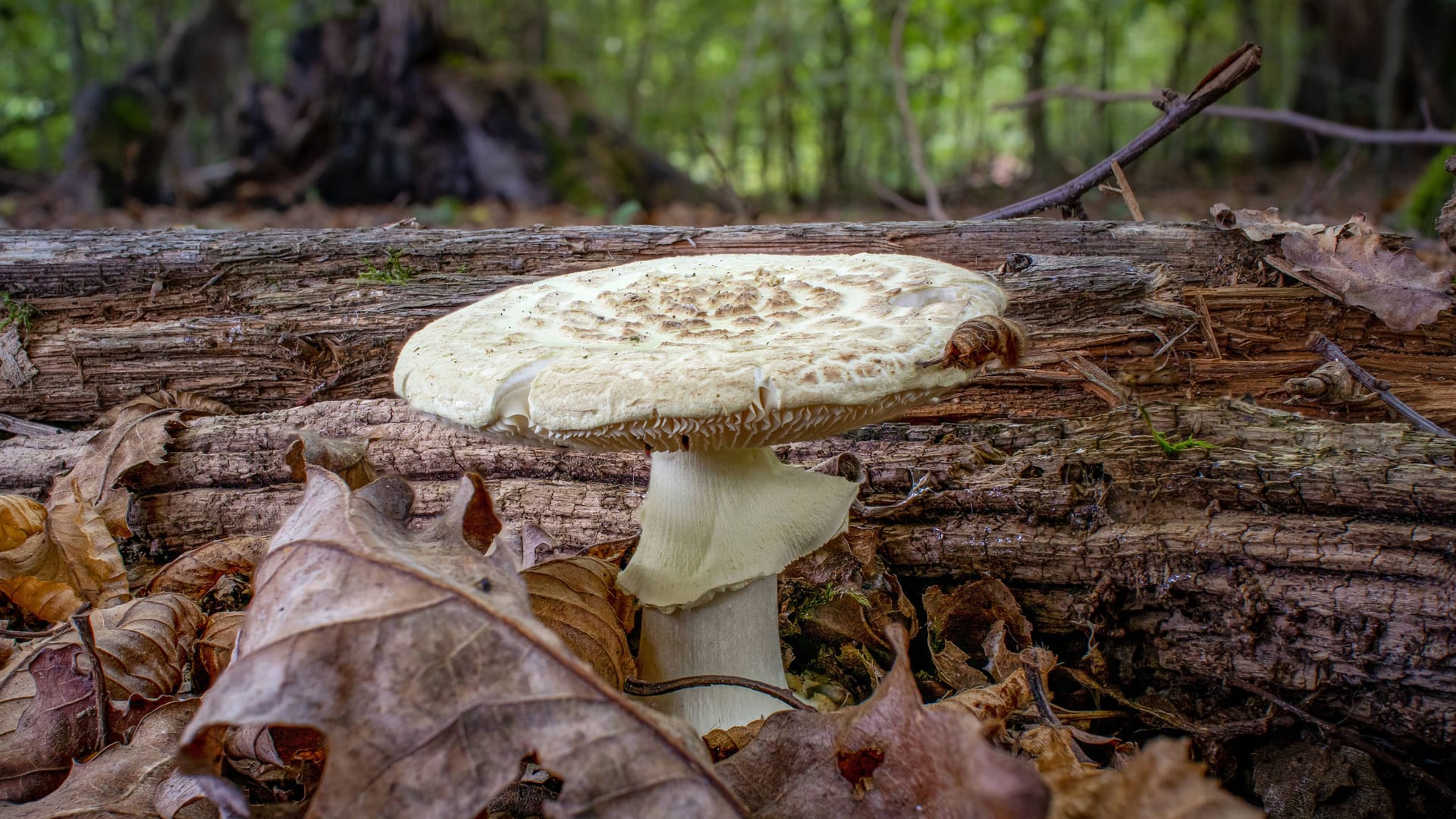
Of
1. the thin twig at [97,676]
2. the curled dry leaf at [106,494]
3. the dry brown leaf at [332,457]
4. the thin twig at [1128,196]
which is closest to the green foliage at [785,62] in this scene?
the curled dry leaf at [106,494]

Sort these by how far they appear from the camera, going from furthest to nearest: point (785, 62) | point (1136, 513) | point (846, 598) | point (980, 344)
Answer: point (785, 62), point (846, 598), point (1136, 513), point (980, 344)

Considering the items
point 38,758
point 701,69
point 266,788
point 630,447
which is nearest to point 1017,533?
point 630,447

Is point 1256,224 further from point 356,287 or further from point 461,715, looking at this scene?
point 356,287

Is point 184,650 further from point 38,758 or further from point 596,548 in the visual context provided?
point 596,548

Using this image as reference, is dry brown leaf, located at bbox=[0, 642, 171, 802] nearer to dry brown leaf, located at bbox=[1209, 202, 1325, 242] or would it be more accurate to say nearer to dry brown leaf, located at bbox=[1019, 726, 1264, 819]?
dry brown leaf, located at bbox=[1019, 726, 1264, 819]

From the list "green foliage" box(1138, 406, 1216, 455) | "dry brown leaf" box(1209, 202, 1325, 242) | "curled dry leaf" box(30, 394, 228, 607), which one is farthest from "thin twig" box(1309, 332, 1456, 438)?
"curled dry leaf" box(30, 394, 228, 607)

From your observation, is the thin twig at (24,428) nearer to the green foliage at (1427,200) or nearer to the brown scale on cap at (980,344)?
the brown scale on cap at (980,344)

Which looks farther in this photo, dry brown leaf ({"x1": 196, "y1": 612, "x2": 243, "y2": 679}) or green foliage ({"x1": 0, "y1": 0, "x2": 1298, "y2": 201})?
green foliage ({"x1": 0, "y1": 0, "x2": 1298, "y2": 201})

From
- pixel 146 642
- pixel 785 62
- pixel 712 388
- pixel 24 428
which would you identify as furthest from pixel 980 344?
pixel 785 62
